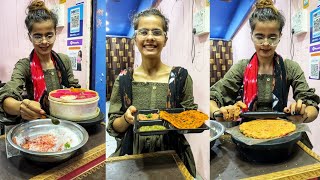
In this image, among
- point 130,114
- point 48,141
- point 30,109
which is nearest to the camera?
point 30,109

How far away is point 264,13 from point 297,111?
19.4 inches

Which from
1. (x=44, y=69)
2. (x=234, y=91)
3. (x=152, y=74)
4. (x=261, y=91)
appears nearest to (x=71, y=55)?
(x=44, y=69)

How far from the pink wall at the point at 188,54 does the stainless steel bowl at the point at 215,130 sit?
0.10 feet

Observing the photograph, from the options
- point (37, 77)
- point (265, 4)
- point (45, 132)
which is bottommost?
point (45, 132)

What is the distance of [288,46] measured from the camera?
1337 millimetres

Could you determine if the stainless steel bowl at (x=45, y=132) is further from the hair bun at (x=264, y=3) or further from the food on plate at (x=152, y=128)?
the hair bun at (x=264, y=3)

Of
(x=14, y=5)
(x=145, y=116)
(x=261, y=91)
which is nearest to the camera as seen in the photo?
(x=14, y=5)

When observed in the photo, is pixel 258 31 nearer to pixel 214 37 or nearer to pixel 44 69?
pixel 214 37

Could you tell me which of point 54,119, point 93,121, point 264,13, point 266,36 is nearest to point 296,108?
point 266,36

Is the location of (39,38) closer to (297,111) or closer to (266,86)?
(266,86)

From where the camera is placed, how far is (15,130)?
41.4 inches

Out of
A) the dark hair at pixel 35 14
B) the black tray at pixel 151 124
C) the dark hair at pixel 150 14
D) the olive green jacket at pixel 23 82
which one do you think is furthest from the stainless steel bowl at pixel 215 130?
the dark hair at pixel 35 14

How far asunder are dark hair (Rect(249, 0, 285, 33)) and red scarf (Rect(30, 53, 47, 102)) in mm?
961

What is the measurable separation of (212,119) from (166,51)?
41 cm
